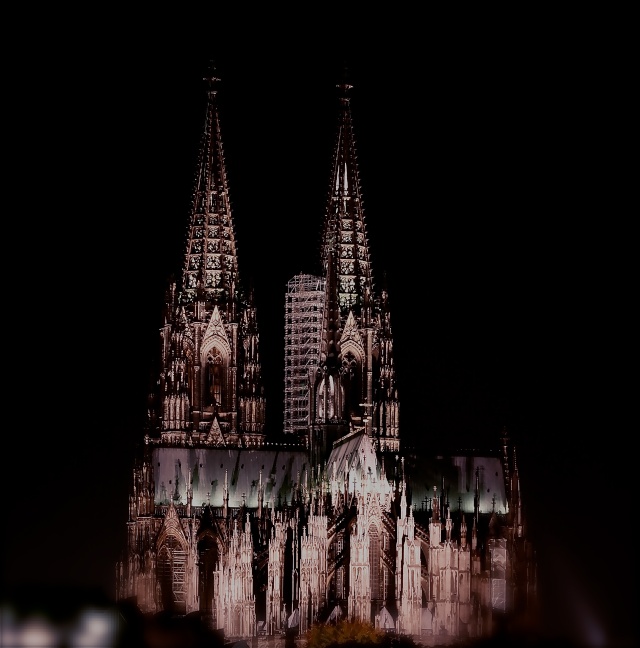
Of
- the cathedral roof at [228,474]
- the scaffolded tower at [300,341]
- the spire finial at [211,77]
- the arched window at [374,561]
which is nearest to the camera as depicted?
the arched window at [374,561]

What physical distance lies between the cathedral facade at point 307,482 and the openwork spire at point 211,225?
8 centimetres

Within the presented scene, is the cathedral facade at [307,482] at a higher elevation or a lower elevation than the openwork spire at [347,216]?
lower

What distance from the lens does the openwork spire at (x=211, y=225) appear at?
3856 inches

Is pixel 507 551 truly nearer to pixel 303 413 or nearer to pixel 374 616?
pixel 374 616

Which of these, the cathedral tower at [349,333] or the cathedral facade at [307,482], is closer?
the cathedral facade at [307,482]

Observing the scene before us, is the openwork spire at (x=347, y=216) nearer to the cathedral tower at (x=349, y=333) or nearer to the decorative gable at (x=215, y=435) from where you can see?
the cathedral tower at (x=349, y=333)

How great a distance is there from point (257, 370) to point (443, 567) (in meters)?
16.7

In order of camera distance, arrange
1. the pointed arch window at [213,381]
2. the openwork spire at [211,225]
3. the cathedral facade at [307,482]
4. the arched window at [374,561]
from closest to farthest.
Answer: the cathedral facade at [307,482], the arched window at [374,561], the pointed arch window at [213,381], the openwork spire at [211,225]

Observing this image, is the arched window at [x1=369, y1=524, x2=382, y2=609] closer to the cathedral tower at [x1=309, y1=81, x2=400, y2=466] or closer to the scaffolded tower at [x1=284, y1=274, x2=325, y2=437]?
the cathedral tower at [x1=309, y1=81, x2=400, y2=466]

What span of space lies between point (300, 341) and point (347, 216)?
407 inches

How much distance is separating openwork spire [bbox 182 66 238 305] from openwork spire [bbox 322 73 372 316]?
4839 mm

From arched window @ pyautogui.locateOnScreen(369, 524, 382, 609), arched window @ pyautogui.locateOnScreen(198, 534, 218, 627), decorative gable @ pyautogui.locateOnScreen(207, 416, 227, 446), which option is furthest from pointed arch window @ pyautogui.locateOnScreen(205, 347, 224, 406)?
arched window @ pyautogui.locateOnScreen(369, 524, 382, 609)

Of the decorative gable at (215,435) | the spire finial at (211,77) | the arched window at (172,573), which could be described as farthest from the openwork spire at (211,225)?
the arched window at (172,573)

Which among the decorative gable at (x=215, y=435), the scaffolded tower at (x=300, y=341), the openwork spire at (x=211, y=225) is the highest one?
the openwork spire at (x=211, y=225)
